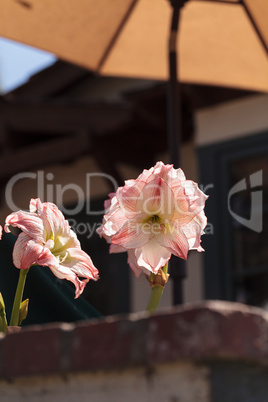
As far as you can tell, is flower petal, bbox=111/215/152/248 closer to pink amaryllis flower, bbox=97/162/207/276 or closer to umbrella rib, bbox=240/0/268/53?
pink amaryllis flower, bbox=97/162/207/276

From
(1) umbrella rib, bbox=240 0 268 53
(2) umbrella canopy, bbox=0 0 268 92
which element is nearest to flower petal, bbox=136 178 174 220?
(2) umbrella canopy, bbox=0 0 268 92

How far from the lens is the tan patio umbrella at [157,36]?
321 centimetres

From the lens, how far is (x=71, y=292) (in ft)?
5.31

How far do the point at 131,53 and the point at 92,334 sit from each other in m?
3.39

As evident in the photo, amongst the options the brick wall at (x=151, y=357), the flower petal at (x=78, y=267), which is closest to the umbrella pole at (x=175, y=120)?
the flower petal at (x=78, y=267)

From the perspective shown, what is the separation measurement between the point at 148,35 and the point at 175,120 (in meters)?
0.98

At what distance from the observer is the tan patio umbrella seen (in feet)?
10.5

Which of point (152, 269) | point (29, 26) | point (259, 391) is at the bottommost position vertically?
point (259, 391)

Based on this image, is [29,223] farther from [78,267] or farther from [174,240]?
[174,240]

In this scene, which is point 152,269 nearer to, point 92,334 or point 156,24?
point 92,334

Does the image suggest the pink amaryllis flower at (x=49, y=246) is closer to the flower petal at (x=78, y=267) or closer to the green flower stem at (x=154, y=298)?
the flower petal at (x=78, y=267)

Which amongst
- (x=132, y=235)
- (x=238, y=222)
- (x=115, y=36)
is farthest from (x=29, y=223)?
(x=238, y=222)

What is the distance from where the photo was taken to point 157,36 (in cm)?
391

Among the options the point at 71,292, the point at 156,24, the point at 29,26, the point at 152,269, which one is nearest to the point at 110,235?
the point at 152,269
